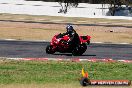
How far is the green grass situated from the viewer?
14.5m

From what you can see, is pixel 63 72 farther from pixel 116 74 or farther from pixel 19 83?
pixel 19 83

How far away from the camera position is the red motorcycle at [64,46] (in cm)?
2288

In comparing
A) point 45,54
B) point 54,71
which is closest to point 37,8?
point 45,54

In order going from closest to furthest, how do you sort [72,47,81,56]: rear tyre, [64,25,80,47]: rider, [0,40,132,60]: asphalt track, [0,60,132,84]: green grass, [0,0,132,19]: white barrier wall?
1. [0,60,132,84]: green grass
2. [0,40,132,60]: asphalt track
3. [64,25,80,47]: rider
4. [72,47,81,56]: rear tyre
5. [0,0,132,19]: white barrier wall

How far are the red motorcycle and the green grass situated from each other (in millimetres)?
3677

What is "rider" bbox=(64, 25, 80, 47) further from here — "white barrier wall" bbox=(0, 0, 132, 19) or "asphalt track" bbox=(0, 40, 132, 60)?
"white barrier wall" bbox=(0, 0, 132, 19)

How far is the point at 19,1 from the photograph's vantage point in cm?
8406

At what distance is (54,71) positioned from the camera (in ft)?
54.2

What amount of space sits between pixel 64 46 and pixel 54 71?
6.58 meters

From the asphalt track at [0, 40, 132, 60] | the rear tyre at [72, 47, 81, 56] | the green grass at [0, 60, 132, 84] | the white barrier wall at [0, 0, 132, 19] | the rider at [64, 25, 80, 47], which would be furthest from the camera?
the white barrier wall at [0, 0, 132, 19]

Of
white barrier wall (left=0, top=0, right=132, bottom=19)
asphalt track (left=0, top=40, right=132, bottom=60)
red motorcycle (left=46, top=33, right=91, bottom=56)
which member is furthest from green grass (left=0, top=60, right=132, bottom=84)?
white barrier wall (left=0, top=0, right=132, bottom=19)

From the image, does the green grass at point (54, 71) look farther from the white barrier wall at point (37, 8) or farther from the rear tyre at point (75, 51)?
the white barrier wall at point (37, 8)

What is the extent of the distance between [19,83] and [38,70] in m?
3.01

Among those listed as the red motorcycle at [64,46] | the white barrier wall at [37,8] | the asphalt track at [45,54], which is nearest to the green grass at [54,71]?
the asphalt track at [45,54]
